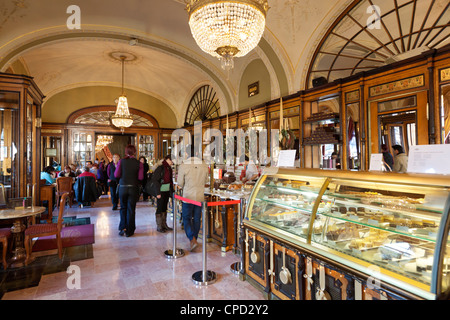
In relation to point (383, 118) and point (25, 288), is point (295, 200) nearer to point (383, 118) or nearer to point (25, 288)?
point (383, 118)

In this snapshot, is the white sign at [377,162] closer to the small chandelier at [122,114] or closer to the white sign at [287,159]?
the white sign at [287,159]

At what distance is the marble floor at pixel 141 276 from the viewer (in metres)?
2.86

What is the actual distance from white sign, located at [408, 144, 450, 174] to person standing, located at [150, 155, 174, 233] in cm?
405

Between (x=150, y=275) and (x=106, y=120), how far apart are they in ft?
35.7

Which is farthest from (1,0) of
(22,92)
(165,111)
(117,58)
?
(165,111)

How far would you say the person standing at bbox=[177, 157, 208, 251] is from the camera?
13.6 ft

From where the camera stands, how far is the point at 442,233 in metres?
1.41

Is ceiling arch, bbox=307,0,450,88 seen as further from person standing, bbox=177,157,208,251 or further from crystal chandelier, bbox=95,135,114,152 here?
crystal chandelier, bbox=95,135,114,152

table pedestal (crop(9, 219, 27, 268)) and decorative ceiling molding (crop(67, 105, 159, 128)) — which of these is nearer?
table pedestal (crop(9, 219, 27, 268))

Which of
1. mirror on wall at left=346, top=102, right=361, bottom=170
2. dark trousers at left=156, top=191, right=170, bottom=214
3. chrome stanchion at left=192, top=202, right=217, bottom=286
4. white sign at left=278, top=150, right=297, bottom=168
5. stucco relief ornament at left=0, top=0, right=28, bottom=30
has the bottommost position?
chrome stanchion at left=192, top=202, right=217, bottom=286

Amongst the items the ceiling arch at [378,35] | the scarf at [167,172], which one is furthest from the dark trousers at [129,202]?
the ceiling arch at [378,35]

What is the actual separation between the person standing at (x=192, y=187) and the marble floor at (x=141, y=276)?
40 centimetres

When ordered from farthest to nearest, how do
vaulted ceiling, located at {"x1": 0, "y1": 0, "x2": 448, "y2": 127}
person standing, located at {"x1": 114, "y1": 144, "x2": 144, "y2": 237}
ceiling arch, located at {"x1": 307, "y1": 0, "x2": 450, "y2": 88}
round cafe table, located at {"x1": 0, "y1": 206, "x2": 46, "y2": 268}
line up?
vaulted ceiling, located at {"x1": 0, "y1": 0, "x2": 448, "y2": 127}
person standing, located at {"x1": 114, "y1": 144, "x2": 144, "y2": 237}
ceiling arch, located at {"x1": 307, "y1": 0, "x2": 450, "y2": 88}
round cafe table, located at {"x1": 0, "y1": 206, "x2": 46, "y2": 268}

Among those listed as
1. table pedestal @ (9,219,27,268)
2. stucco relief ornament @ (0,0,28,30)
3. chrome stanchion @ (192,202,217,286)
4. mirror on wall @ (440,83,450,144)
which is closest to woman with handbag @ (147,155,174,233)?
table pedestal @ (9,219,27,268)
